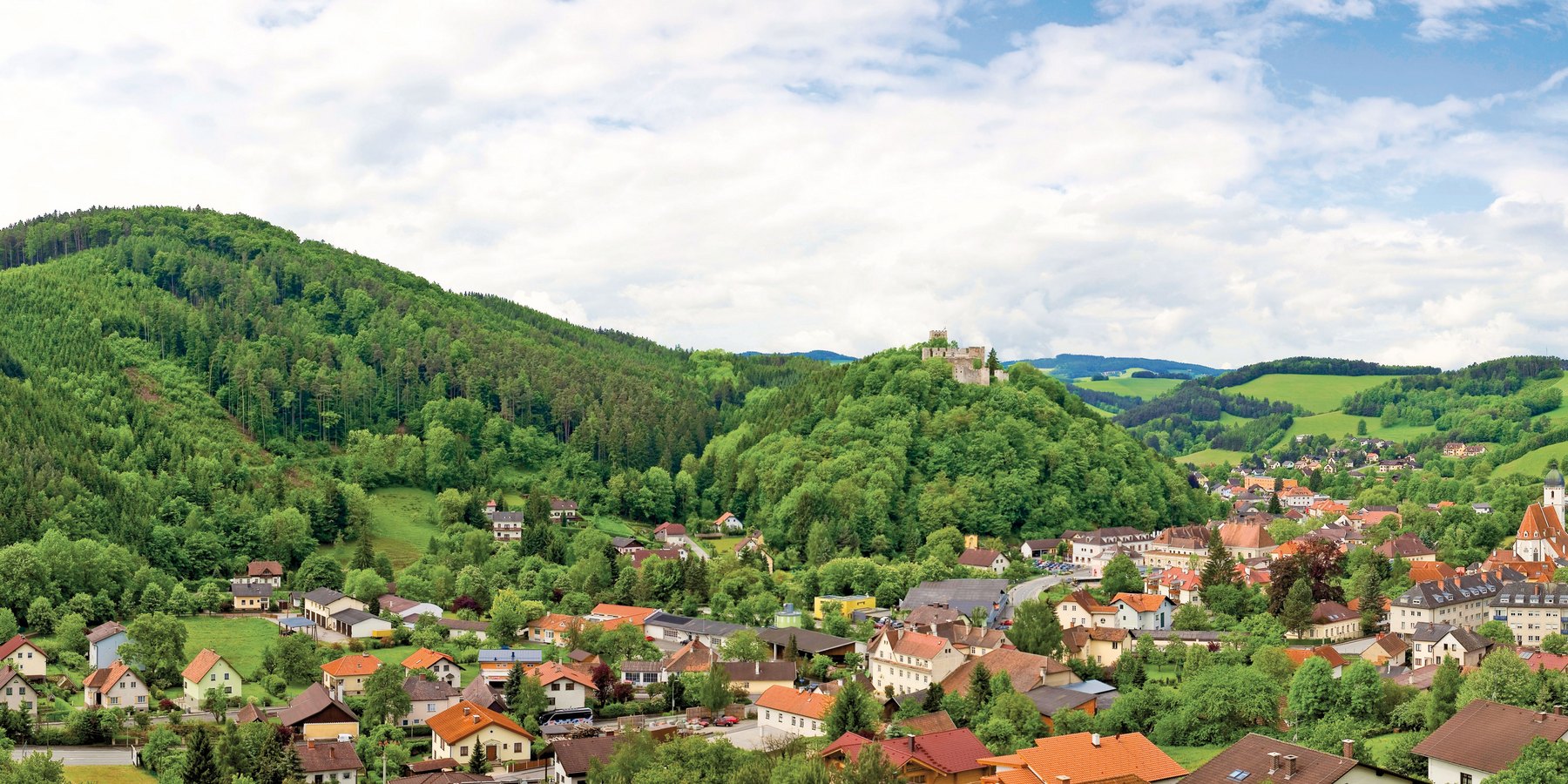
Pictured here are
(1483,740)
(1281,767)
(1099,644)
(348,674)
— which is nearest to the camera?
(1281,767)

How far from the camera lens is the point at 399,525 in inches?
3548

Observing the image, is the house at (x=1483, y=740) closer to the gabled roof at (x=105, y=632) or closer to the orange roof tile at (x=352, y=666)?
the orange roof tile at (x=352, y=666)

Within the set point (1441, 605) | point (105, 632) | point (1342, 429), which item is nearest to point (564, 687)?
point (105, 632)

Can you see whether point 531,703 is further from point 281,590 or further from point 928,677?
point 281,590

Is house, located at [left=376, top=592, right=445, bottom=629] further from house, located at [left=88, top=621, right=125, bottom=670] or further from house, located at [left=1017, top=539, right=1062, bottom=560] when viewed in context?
house, located at [left=1017, top=539, right=1062, bottom=560]

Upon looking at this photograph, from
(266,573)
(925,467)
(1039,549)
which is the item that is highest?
(925,467)

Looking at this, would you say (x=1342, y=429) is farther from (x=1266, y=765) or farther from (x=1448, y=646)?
(x=1266, y=765)

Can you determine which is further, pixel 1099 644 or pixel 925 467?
pixel 925 467

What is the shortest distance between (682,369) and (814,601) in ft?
256

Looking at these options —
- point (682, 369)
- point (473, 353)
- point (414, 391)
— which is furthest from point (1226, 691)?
point (682, 369)

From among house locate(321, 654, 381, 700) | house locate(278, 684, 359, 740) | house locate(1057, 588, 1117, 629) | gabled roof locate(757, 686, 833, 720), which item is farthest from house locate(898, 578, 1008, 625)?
house locate(278, 684, 359, 740)

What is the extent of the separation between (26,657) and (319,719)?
16005 millimetres

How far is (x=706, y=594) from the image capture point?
7500 cm

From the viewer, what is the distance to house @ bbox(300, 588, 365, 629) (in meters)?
67.1
